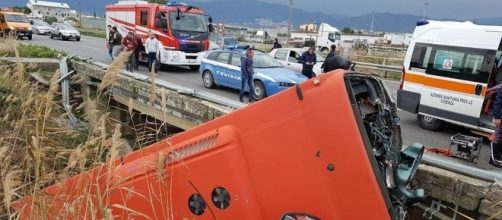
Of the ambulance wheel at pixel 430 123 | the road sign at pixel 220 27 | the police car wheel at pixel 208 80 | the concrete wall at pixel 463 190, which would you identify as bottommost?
the police car wheel at pixel 208 80

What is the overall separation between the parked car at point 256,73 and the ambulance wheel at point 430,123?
10.4 ft

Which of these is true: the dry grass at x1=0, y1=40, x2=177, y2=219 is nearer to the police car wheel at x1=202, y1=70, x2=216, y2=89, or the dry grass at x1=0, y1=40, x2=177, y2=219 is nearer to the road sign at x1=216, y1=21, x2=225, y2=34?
the police car wheel at x1=202, y1=70, x2=216, y2=89

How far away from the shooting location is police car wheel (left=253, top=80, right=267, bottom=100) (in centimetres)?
1145

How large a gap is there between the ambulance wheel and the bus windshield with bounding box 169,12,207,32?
10671 millimetres

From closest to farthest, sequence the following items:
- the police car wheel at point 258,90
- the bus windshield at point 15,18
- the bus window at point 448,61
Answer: the bus window at point 448,61 < the police car wheel at point 258,90 < the bus windshield at point 15,18

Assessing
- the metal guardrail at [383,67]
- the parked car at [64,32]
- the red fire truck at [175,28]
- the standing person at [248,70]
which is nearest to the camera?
the standing person at [248,70]

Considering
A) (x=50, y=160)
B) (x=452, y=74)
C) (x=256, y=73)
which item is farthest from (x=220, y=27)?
(x=50, y=160)

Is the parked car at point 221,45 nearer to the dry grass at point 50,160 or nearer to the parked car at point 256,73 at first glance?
the parked car at point 256,73

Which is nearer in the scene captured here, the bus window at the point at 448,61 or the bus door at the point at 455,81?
the bus door at the point at 455,81

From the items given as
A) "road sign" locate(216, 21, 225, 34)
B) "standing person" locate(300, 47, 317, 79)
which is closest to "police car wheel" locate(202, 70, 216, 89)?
"standing person" locate(300, 47, 317, 79)

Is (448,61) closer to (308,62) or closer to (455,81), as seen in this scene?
(455,81)

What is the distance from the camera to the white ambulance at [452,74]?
26.3ft

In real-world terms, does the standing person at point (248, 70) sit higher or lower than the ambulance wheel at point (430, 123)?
higher

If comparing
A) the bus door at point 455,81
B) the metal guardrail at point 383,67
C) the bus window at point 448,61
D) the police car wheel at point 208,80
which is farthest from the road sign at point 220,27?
the bus window at point 448,61
